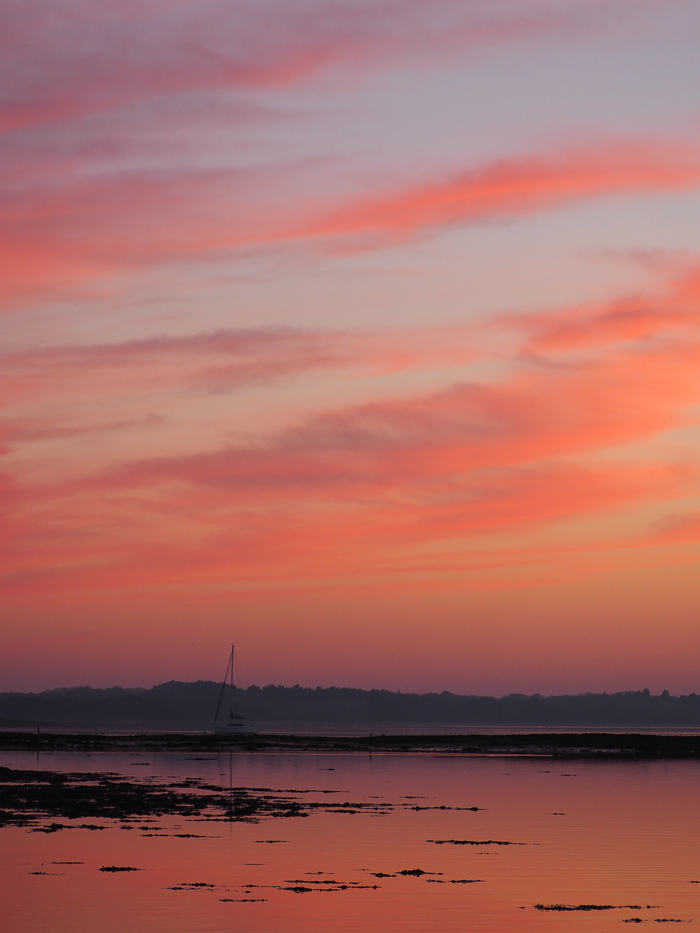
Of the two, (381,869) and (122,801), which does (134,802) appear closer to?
(122,801)

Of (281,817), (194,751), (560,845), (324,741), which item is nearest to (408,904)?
(560,845)

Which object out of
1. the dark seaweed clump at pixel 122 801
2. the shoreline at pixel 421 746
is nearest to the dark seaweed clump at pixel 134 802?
the dark seaweed clump at pixel 122 801

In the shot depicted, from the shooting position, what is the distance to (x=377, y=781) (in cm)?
6675

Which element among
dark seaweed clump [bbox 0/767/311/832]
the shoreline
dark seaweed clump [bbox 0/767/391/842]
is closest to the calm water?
dark seaweed clump [bbox 0/767/391/842]

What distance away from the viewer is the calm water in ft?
83.6

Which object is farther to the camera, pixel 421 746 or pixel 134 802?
pixel 421 746

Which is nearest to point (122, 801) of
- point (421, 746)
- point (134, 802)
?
point (134, 802)

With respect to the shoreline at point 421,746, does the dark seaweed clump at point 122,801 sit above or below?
above

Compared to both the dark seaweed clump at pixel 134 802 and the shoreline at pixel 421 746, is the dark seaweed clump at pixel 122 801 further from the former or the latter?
the shoreline at pixel 421 746

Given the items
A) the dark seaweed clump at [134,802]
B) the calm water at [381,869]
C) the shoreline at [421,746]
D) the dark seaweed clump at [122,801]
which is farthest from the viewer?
the shoreline at [421,746]

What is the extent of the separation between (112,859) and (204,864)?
106 inches

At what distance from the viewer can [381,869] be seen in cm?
3244

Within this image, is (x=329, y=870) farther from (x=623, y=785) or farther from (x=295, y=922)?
(x=623, y=785)

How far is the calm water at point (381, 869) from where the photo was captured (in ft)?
83.6
